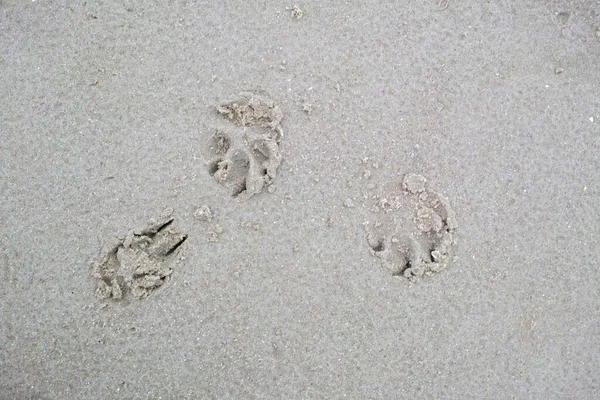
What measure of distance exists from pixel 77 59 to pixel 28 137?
307mm

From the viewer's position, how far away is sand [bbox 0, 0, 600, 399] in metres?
1.52

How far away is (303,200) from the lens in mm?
1546

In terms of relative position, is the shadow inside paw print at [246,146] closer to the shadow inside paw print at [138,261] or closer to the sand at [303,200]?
the sand at [303,200]

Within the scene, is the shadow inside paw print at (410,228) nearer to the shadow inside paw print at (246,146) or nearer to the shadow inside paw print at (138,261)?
the shadow inside paw print at (246,146)

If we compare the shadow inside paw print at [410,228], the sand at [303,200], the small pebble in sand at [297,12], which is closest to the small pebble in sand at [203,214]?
the sand at [303,200]

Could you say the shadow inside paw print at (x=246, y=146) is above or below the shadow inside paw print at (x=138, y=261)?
above

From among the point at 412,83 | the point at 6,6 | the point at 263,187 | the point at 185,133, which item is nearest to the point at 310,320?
the point at 263,187

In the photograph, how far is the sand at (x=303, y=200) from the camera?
1.52 metres

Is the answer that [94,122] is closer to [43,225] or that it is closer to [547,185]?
[43,225]

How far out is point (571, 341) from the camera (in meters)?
1.59

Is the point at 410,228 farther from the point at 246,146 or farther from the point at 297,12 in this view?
the point at 297,12

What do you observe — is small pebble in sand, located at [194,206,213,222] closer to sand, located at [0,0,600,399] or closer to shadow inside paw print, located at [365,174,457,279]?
sand, located at [0,0,600,399]

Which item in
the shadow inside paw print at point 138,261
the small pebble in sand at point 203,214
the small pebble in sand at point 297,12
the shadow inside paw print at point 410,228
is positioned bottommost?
the shadow inside paw print at point 138,261

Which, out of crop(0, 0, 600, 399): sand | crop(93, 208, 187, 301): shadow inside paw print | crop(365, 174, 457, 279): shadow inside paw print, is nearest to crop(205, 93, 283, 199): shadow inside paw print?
crop(0, 0, 600, 399): sand
